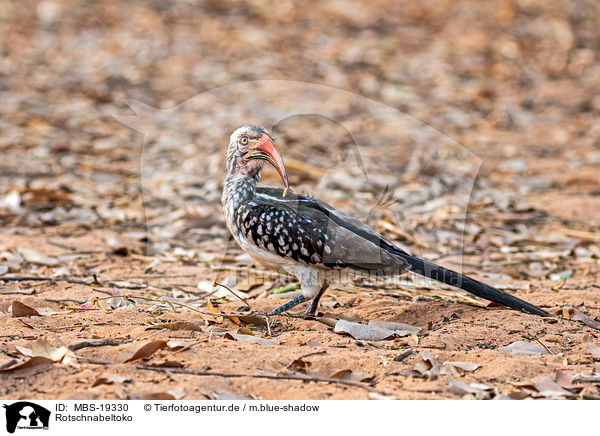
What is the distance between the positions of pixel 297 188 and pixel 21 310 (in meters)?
3.82

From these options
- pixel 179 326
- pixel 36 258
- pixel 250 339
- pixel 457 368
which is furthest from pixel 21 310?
pixel 457 368

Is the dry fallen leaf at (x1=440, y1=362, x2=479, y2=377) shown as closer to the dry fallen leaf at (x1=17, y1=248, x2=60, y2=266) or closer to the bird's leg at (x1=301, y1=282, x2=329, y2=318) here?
the bird's leg at (x1=301, y1=282, x2=329, y2=318)

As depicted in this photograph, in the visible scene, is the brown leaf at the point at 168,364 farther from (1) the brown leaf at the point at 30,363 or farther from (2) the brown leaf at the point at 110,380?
(1) the brown leaf at the point at 30,363

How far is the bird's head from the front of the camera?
193 inches

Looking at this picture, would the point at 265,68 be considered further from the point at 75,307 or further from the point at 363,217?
the point at 75,307

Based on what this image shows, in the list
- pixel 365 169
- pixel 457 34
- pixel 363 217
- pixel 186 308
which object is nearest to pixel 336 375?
pixel 186 308

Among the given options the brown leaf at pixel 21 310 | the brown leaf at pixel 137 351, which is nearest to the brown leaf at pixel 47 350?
the brown leaf at pixel 137 351

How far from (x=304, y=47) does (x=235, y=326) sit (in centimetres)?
1019

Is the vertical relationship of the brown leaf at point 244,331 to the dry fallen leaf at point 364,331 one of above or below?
below

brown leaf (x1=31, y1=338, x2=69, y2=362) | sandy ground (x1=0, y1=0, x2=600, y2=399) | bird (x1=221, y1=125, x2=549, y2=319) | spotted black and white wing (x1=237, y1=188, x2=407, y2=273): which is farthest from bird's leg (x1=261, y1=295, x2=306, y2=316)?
brown leaf (x1=31, y1=338, x2=69, y2=362)

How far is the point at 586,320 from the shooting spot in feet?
14.8

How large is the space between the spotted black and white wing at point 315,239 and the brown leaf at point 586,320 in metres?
1.12

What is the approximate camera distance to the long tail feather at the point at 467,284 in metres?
4.55
